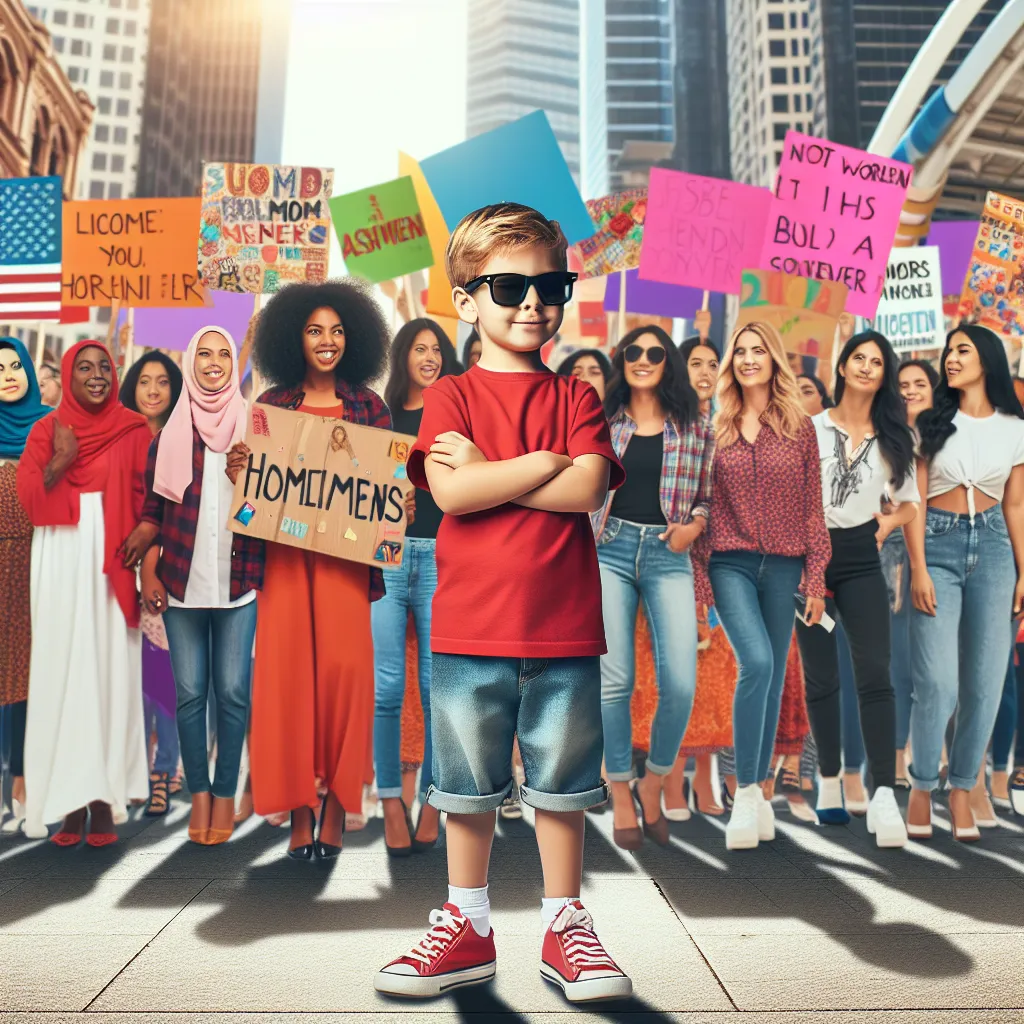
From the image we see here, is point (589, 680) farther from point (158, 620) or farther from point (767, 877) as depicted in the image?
point (158, 620)

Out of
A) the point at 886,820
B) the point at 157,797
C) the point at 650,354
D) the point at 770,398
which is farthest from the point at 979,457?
the point at 157,797

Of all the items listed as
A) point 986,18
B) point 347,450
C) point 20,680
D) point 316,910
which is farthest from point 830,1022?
point 986,18

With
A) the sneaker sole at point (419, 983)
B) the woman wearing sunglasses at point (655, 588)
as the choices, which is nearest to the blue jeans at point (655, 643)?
the woman wearing sunglasses at point (655, 588)

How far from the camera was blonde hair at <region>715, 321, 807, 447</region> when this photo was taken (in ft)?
14.1

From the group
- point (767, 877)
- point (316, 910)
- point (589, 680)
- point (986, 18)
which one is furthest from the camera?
point (986, 18)

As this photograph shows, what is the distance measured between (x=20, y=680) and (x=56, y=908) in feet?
4.79

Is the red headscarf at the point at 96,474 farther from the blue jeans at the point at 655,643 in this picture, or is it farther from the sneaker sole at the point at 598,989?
the sneaker sole at the point at 598,989

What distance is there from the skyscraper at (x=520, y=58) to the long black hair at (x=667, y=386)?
152259mm

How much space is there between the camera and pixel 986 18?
60.8m

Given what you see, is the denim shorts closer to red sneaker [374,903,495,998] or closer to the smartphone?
red sneaker [374,903,495,998]

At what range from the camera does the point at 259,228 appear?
210 inches

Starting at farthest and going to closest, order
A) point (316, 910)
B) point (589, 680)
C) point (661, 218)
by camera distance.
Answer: point (661, 218)
point (316, 910)
point (589, 680)

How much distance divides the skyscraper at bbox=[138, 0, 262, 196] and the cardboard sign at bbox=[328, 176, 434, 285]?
3310 inches

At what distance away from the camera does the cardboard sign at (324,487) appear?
13.1 ft
